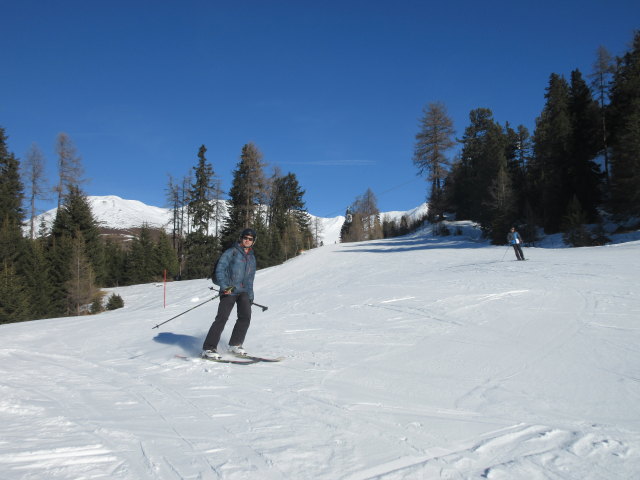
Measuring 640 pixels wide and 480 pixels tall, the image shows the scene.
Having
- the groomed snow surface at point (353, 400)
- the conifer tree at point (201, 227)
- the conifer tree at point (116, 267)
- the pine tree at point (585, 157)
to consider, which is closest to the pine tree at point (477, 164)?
the pine tree at point (585, 157)

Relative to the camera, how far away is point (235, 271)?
5.71m

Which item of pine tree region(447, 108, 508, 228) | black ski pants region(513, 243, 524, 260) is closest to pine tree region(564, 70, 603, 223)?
pine tree region(447, 108, 508, 228)

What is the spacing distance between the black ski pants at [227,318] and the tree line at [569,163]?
82.2 ft

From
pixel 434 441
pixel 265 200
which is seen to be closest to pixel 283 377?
pixel 434 441

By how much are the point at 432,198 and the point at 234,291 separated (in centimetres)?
3998

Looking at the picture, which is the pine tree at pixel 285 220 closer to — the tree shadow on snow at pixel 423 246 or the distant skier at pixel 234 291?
the tree shadow on snow at pixel 423 246

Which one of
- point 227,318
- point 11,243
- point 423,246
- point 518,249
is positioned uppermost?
point 11,243

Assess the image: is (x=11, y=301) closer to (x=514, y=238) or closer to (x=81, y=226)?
(x=81, y=226)

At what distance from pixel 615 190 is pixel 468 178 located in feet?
85.9

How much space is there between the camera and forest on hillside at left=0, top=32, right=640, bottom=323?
25.3 m

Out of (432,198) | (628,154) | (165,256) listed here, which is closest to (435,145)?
(432,198)

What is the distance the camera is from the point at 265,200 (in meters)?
47.2

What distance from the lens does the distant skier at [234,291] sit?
5574 millimetres

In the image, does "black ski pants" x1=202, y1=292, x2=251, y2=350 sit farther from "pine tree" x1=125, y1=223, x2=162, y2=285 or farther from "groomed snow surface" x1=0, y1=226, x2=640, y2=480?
"pine tree" x1=125, y1=223, x2=162, y2=285
